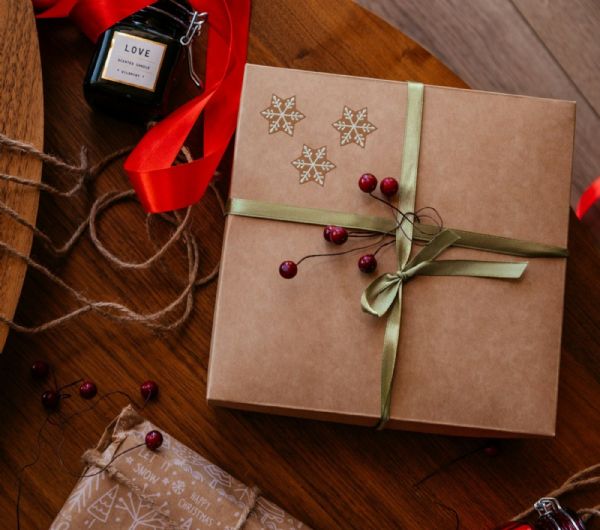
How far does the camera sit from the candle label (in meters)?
0.97

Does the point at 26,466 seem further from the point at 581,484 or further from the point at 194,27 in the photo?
the point at 581,484

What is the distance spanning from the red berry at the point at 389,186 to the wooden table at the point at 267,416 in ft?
0.68

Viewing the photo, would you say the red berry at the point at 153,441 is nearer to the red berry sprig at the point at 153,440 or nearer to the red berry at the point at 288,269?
the red berry sprig at the point at 153,440

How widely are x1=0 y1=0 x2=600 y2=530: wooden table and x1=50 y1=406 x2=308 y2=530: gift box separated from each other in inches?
2.2

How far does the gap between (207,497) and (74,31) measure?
69cm

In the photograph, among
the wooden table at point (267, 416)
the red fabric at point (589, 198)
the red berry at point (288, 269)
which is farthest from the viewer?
the red fabric at point (589, 198)

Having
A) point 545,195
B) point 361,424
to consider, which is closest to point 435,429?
point 361,424

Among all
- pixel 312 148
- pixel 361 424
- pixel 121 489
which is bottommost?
pixel 121 489

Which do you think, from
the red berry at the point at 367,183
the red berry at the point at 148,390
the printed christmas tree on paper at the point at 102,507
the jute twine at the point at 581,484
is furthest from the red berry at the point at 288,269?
the jute twine at the point at 581,484

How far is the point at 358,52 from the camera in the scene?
1.06 m

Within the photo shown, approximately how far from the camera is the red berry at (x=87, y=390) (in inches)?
39.5

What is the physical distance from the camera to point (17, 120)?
969 mm

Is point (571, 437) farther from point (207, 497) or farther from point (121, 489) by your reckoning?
point (121, 489)

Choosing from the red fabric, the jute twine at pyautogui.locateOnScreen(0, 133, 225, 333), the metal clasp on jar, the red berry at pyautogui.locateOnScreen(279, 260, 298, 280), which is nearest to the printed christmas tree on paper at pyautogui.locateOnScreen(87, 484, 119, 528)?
the jute twine at pyautogui.locateOnScreen(0, 133, 225, 333)
